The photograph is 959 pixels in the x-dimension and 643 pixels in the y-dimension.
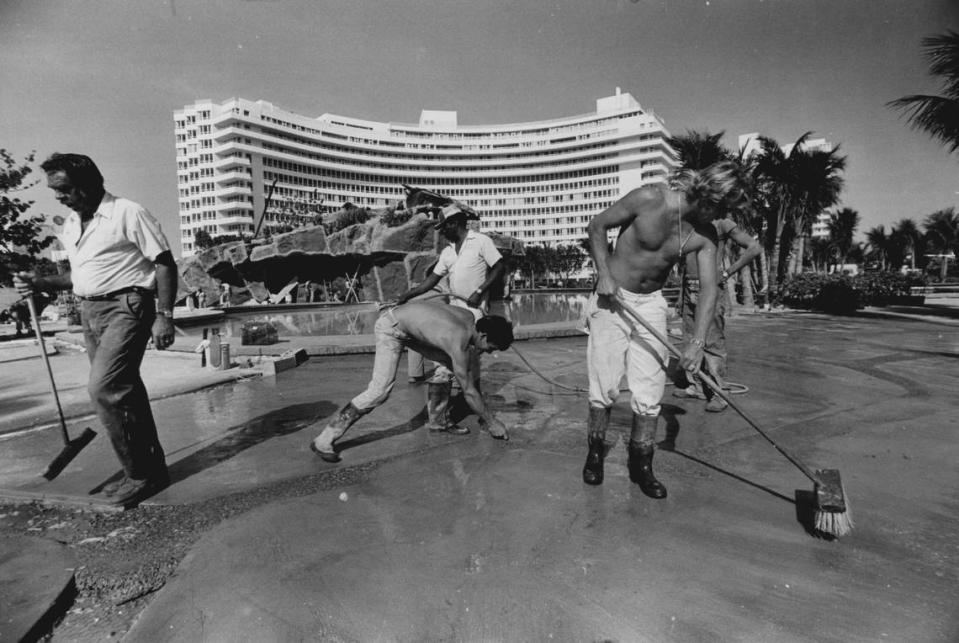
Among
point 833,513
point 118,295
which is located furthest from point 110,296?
point 833,513

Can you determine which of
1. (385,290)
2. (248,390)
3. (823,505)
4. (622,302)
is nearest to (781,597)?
Answer: (823,505)

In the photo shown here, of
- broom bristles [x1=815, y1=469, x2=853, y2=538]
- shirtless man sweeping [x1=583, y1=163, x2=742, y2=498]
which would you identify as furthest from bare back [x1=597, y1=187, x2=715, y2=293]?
broom bristles [x1=815, y1=469, x2=853, y2=538]

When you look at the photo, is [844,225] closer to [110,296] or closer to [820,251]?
[820,251]

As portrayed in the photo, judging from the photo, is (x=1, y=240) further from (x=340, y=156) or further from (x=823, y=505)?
(x=340, y=156)

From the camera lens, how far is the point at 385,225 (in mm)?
36562

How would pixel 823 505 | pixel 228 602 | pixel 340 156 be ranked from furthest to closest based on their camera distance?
pixel 340 156
pixel 823 505
pixel 228 602

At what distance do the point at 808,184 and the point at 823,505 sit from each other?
2891cm

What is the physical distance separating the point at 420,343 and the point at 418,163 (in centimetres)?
12296

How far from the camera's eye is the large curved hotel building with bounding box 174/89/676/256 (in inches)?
3794

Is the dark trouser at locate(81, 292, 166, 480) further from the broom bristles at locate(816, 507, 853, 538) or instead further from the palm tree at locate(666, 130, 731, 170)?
the palm tree at locate(666, 130, 731, 170)

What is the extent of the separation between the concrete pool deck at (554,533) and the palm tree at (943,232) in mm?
88816

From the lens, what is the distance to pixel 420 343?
379cm

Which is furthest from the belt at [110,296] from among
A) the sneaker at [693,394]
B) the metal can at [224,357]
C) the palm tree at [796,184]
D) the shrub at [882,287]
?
the palm tree at [796,184]

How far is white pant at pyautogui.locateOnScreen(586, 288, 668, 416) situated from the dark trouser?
2775 millimetres
